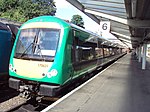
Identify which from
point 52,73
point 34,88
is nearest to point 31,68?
point 34,88

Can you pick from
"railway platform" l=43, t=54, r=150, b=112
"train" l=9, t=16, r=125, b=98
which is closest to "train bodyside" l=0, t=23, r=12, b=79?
"train" l=9, t=16, r=125, b=98

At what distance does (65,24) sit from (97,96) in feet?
8.78

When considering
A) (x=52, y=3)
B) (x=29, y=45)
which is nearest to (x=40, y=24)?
(x=29, y=45)

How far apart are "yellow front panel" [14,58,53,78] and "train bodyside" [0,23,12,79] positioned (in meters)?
1.40

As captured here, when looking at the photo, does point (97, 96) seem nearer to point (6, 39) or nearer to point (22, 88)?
point (22, 88)

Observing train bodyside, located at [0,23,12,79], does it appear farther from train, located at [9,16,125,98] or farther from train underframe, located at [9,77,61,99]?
train underframe, located at [9,77,61,99]

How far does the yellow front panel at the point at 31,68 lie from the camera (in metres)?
6.96

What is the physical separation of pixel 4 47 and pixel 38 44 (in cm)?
199

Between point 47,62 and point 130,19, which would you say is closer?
point 47,62

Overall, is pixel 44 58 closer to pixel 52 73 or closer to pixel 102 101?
pixel 52 73

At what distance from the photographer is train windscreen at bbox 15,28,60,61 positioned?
7.20 metres

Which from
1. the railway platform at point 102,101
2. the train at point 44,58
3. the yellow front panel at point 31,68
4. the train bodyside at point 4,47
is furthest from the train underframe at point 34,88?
the train bodyside at point 4,47

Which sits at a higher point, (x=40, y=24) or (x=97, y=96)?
(x=40, y=24)

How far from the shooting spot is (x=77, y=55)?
854 centimetres
